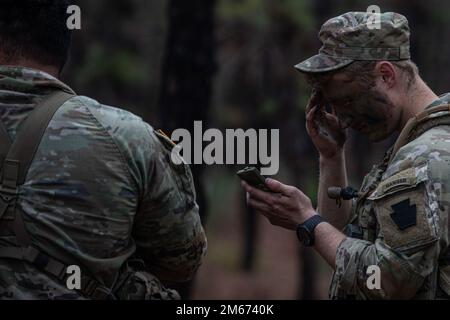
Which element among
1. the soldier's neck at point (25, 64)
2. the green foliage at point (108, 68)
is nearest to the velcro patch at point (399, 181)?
the soldier's neck at point (25, 64)

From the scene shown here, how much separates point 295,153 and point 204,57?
722 cm

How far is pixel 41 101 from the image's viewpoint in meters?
2.85

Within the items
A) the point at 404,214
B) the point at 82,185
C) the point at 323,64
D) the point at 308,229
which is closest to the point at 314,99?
the point at 323,64

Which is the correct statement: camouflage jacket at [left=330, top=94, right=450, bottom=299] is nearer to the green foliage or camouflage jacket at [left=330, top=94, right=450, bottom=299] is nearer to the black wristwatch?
the black wristwatch

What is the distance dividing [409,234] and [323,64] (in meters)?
0.91

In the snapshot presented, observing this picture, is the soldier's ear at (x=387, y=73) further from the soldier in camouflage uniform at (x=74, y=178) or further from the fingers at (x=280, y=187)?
the soldier in camouflage uniform at (x=74, y=178)

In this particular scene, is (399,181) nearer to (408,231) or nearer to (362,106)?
(408,231)

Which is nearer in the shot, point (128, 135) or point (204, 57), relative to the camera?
point (128, 135)

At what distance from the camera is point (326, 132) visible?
3980mm

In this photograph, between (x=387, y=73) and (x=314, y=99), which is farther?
(x=314, y=99)

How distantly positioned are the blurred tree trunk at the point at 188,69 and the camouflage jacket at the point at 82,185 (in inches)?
130

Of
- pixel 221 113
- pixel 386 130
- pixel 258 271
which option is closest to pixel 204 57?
pixel 386 130

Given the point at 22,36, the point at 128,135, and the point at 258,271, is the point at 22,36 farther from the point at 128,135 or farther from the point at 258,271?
the point at 258,271

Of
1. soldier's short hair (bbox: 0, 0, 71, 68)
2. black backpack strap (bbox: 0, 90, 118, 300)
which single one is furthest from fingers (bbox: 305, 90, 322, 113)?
black backpack strap (bbox: 0, 90, 118, 300)
